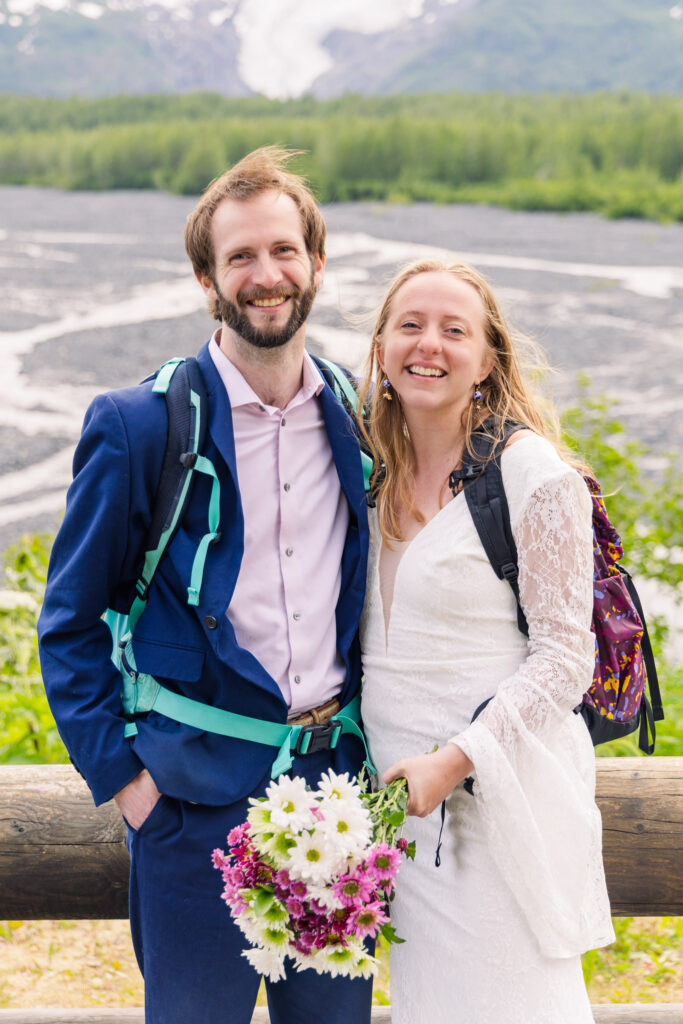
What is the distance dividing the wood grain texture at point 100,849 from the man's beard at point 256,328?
3.69 ft

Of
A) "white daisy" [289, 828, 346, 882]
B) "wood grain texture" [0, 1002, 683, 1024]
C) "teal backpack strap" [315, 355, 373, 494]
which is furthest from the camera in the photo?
"wood grain texture" [0, 1002, 683, 1024]

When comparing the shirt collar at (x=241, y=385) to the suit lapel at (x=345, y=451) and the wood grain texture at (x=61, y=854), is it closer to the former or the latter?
the suit lapel at (x=345, y=451)

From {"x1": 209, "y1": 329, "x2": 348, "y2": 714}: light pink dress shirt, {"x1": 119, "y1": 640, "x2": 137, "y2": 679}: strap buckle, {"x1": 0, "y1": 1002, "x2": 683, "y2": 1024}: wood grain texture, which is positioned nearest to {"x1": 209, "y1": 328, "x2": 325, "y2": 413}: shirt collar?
{"x1": 209, "y1": 329, "x2": 348, "y2": 714}: light pink dress shirt

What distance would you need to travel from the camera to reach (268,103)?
3312 centimetres

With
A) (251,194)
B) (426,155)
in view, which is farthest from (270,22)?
(251,194)

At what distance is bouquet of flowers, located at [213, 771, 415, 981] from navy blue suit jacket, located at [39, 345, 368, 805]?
0.28 metres

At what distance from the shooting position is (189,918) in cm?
197

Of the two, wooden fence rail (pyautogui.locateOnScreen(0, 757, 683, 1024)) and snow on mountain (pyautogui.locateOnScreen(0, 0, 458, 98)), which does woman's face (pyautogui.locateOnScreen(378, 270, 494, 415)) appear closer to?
wooden fence rail (pyautogui.locateOnScreen(0, 757, 683, 1024))

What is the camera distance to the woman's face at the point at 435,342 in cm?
201

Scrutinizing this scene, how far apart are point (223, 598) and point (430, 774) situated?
1.64 ft

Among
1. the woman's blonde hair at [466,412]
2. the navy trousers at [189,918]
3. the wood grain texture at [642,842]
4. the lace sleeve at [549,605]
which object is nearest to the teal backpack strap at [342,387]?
the woman's blonde hair at [466,412]

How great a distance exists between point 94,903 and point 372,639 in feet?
A: 3.12

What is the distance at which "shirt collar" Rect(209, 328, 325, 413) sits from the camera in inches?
79.5

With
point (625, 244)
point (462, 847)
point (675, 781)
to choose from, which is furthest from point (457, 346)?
point (625, 244)
